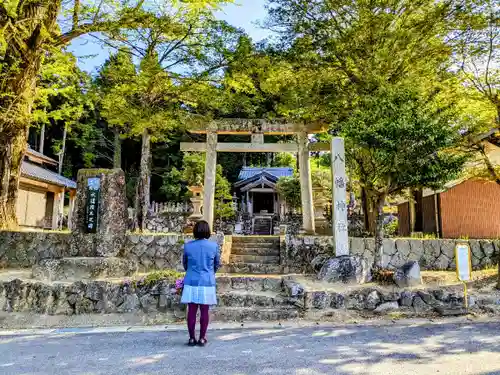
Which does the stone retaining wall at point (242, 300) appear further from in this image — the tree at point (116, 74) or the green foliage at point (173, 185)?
the green foliage at point (173, 185)

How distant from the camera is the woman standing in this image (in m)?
4.39

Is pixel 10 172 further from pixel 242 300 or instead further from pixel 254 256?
pixel 242 300

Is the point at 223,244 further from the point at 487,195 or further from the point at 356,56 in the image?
the point at 487,195

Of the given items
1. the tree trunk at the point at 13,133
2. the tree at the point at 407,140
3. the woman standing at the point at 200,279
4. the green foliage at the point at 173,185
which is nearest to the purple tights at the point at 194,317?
the woman standing at the point at 200,279

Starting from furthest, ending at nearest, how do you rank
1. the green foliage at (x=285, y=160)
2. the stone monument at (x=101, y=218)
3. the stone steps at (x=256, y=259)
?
the green foliage at (x=285, y=160) → the stone steps at (x=256, y=259) → the stone monument at (x=101, y=218)

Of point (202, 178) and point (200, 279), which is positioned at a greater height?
point (202, 178)

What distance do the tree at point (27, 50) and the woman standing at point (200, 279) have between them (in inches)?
290

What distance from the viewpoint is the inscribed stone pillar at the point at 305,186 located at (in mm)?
12008

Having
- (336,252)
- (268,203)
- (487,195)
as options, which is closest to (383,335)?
(336,252)

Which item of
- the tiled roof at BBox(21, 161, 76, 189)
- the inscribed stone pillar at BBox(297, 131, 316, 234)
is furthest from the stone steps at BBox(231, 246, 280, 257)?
the tiled roof at BBox(21, 161, 76, 189)

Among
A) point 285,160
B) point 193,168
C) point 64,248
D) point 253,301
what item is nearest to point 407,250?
point 253,301

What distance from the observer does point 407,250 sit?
10.7 metres

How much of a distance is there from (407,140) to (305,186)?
5023 mm

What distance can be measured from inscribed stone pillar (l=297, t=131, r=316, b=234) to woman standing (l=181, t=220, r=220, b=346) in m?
7.77
